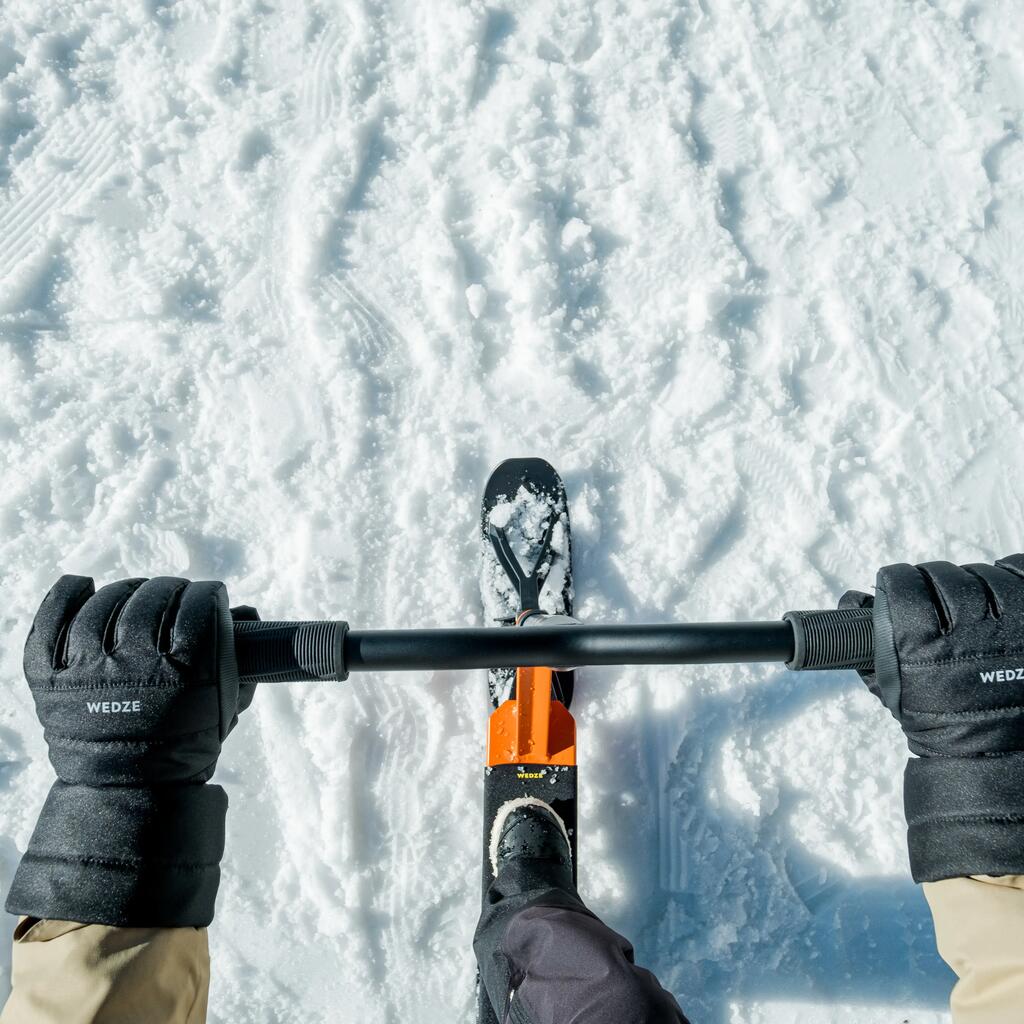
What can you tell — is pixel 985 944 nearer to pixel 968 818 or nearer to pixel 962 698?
pixel 968 818

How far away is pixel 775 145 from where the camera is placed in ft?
7.83

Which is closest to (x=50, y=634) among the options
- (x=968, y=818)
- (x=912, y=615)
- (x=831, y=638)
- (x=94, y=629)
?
(x=94, y=629)

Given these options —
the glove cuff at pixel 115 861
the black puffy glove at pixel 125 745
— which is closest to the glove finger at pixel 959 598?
the black puffy glove at pixel 125 745

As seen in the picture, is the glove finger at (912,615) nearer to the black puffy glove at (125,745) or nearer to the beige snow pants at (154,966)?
the beige snow pants at (154,966)

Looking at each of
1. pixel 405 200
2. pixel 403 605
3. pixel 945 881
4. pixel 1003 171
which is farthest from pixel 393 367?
pixel 1003 171

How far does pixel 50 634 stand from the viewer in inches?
48.1

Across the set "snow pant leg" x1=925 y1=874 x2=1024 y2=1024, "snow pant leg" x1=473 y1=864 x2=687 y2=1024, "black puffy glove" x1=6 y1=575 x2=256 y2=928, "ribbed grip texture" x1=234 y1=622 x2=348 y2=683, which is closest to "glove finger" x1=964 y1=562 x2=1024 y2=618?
"snow pant leg" x1=925 y1=874 x2=1024 y2=1024

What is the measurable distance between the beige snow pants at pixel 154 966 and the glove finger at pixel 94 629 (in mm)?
395

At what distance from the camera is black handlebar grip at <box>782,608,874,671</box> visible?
1218mm

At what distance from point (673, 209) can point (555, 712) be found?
1.48 metres

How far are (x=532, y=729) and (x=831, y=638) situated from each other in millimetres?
791

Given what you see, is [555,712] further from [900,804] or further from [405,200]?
[405,200]

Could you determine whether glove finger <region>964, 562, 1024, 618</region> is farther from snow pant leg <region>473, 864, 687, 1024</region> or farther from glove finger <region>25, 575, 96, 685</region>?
glove finger <region>25, 575, 96, 685</region>

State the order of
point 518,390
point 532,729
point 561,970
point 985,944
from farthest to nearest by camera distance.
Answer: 1. point 518,390
2. point 532,729
3. point 561,970
4. point 985,944
